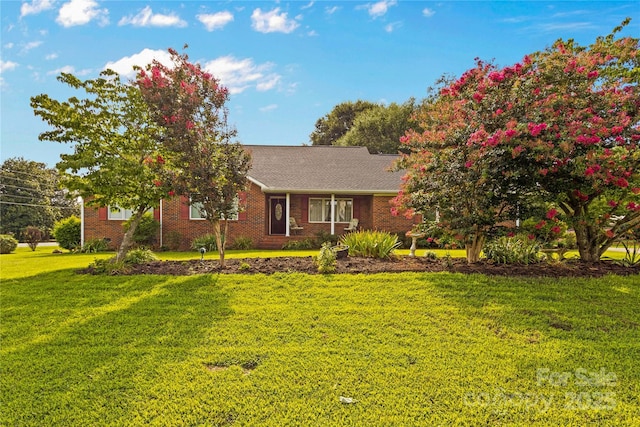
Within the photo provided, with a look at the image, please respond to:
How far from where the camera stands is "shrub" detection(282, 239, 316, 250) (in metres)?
15.3

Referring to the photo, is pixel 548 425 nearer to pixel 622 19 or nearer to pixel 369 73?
pixel 622 19

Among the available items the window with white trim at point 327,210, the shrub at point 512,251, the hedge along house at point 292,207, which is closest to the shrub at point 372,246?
the shrub at point 512,251

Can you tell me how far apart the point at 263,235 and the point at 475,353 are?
12.5 metres

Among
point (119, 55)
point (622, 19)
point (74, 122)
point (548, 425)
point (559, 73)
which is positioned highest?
point (622, 19)

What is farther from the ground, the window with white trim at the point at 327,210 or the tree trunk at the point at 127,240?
the window with white trim at the point at 327,210

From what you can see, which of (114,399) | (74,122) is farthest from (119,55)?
(114,399)

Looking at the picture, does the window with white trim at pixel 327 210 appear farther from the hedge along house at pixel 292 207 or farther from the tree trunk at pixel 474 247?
the tree trunk at pixel 474 247

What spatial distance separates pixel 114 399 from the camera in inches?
132

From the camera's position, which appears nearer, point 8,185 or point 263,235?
point 263,235

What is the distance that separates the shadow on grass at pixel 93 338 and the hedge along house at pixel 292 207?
828cm

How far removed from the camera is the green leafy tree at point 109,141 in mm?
8359

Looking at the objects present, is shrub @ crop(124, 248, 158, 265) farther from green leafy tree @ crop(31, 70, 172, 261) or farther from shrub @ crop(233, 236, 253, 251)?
shrub @ crop(233, 236, 253, 251)

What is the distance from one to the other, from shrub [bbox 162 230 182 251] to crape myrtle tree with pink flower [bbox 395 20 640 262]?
1077 centimetres

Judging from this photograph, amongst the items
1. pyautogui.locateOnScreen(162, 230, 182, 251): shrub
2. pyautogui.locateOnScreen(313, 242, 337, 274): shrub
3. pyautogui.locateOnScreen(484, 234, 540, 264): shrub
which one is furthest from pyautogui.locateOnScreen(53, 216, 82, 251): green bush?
pyautogui.locateOnScreen(484, 234, 540, 264): shrub
